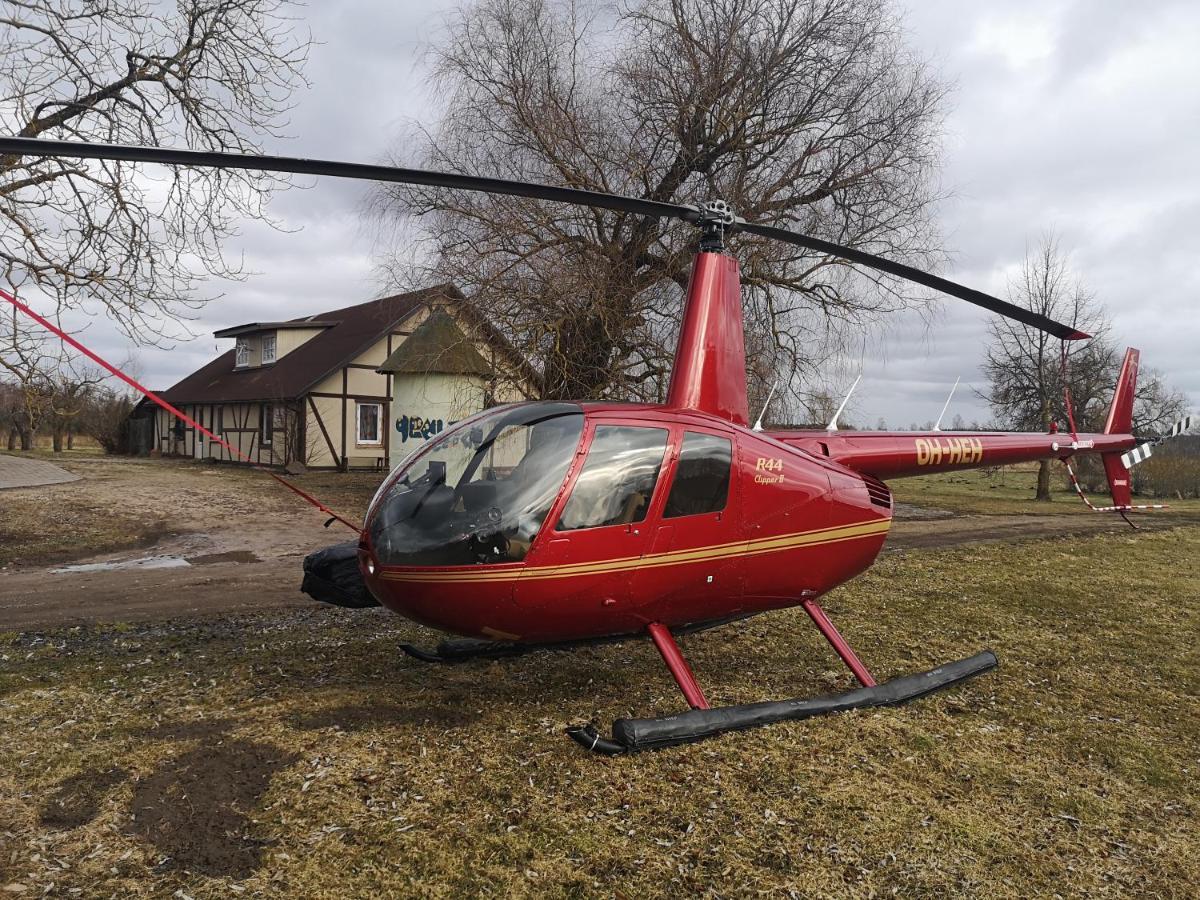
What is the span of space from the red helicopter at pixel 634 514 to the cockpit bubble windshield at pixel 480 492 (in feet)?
0.03

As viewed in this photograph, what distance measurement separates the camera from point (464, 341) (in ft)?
52.1

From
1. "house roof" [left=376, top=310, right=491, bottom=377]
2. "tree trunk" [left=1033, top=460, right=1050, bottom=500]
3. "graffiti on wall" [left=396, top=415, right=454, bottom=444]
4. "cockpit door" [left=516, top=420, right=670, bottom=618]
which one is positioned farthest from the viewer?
"tree trunk" [left=1033, top=460, right=1050, bottom=500]

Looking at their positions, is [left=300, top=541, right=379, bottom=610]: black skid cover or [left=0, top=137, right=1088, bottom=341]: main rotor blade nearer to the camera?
[left=0, top=137, right=1088, bottom=341]: main rotor blade

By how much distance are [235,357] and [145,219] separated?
28.2 m

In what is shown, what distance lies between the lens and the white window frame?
29.2 meters

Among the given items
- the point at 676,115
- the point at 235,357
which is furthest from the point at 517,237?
the point at 235,357

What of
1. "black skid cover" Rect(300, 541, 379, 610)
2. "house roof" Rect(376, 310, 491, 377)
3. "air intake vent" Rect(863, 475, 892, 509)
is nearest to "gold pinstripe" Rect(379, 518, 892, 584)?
"air intake vent" Rect(863, 475, 892, 509)

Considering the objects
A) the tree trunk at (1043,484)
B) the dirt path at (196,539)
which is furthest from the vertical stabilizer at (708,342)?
the tree trunk at (1043,484)

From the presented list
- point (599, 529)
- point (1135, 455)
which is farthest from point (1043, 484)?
point (599, 529)

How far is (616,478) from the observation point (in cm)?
507

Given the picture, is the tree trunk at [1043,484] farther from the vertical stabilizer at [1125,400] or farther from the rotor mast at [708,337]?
the rotor mast at [708,337]

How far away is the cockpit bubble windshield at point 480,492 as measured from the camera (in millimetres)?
4758

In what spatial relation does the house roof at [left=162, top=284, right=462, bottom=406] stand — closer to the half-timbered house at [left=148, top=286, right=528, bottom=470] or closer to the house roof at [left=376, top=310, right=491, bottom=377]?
the half-timbered house at [left=148, top=286, right=528, bottom=470]

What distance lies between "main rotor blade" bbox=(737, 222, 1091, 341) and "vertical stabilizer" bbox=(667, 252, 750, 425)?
408mm
